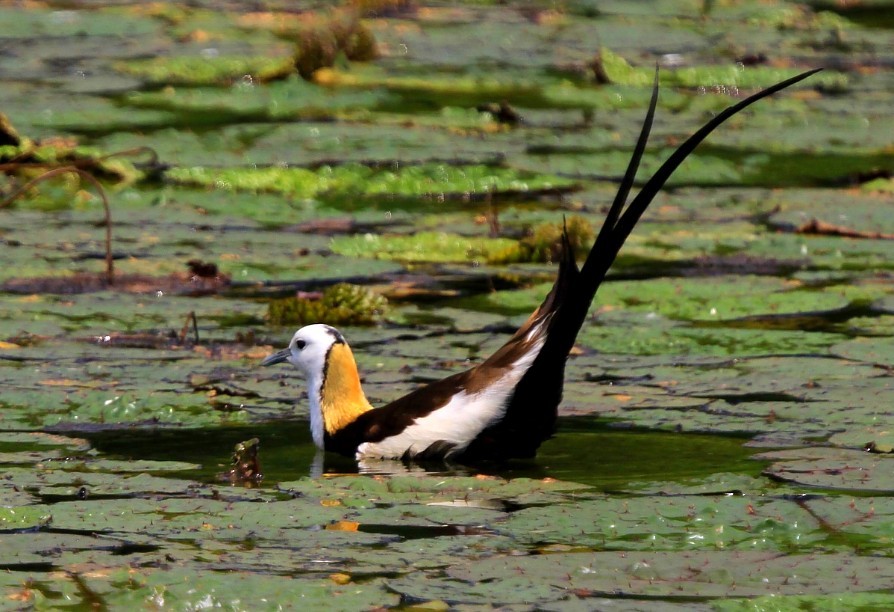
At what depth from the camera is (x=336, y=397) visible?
5.43 m

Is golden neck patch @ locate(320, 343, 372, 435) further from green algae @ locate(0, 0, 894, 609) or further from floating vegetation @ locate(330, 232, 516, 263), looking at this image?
floating vegetation @ locate(330, 232, 516, 263)

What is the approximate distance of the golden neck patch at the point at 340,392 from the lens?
17.7 ft

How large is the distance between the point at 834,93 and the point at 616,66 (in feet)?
5.10

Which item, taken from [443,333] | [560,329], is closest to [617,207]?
[560,329]

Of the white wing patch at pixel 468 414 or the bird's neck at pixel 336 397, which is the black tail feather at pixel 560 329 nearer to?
the white wing patch at pixel 468 414

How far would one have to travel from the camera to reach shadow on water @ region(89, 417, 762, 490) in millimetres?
4891

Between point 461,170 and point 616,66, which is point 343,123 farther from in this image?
point 616,66

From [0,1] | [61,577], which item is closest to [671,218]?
[61,577]

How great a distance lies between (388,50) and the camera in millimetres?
14219

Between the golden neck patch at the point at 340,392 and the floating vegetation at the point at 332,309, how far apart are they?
119 centimetres

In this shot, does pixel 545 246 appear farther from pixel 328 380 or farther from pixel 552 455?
pixel 552 455

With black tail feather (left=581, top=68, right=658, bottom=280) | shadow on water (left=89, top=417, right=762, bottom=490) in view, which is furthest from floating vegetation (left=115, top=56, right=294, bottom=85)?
black tail feather (left=581, top=68, right=658, bottom=280)

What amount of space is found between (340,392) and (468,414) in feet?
1.64

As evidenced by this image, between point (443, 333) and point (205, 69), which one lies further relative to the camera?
point (205, 69)
